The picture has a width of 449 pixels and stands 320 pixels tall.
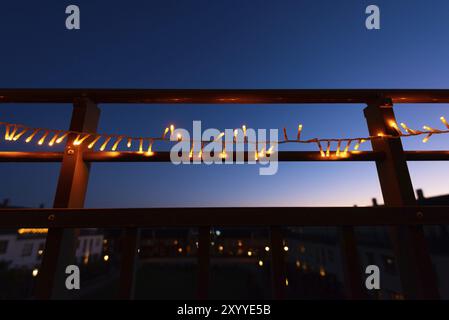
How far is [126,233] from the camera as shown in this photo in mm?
1245

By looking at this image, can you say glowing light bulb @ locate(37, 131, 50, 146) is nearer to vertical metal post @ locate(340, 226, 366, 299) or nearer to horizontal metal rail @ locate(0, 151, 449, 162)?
horizontal metal rail @ locate(0, 151, 449, 162)

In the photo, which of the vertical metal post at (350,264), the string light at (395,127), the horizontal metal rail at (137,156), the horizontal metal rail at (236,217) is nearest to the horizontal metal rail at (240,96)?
the string light at (395,127)

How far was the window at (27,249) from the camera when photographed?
1562 centimetres

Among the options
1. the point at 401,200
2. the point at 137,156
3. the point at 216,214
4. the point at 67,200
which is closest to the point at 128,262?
the point at 216,214

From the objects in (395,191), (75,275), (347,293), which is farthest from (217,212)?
(395,191)

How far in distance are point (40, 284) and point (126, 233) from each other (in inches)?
28.1

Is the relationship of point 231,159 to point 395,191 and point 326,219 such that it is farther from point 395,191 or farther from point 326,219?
point 395,191

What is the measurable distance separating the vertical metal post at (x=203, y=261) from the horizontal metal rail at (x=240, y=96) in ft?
4.77

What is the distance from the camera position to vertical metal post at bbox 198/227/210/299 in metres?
1.17

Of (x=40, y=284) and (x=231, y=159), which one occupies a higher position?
(x=231, y=159)

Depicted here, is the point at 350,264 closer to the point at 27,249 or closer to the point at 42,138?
the point at 42,138

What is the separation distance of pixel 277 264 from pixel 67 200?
1722 mm

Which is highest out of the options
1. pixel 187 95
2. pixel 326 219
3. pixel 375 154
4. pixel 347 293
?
pixel 187 95

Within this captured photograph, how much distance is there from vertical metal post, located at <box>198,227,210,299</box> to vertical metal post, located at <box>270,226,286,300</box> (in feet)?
1.22
